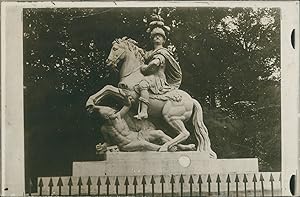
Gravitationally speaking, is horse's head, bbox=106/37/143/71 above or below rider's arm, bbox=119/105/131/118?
above

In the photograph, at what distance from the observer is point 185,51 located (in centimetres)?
558

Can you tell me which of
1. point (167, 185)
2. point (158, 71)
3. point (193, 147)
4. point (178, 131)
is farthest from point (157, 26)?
point (167, 185)

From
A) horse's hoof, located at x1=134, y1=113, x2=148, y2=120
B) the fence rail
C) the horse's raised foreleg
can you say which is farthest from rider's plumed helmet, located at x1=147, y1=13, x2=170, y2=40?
the fence rail

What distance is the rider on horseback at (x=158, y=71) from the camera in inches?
217

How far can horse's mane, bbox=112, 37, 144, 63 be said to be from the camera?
5.54 metres

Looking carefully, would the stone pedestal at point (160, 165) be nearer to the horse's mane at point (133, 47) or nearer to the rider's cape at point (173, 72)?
the rider's cape at point (173, 72)

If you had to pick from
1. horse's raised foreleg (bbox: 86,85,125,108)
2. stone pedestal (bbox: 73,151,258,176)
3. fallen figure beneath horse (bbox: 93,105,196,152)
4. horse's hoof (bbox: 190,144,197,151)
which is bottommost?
stone pedestal (bbox: 73,151,258,176)

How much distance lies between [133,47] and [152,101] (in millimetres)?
454

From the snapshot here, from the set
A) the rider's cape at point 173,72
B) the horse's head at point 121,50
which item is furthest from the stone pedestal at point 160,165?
the horse's head at point 121,50

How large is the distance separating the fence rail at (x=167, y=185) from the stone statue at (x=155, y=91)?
0.76 feet

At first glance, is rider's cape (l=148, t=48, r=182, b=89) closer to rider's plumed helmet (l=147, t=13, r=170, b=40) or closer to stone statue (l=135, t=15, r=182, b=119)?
stone statue (l=135, t=15, r=182, b=119)

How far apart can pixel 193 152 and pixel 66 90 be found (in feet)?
3.65

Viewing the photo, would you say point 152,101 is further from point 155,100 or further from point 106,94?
point 106,94

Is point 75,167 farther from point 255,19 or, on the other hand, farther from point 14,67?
point 255,19
